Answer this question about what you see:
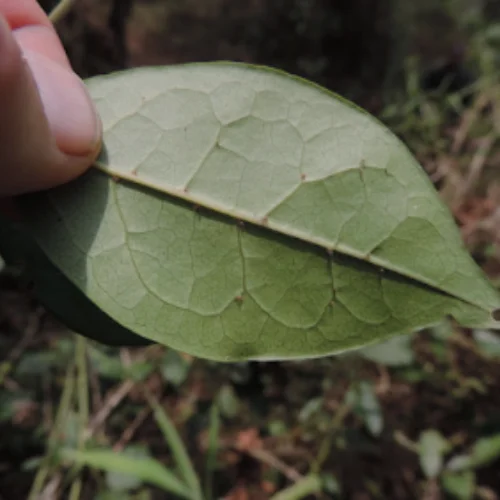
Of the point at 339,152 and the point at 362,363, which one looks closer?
the point at 339,152

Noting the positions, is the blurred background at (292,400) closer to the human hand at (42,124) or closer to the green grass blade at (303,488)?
the green grass blade at (303,488)

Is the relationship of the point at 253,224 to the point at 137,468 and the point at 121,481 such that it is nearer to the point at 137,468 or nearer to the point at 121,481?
the point at 137,468

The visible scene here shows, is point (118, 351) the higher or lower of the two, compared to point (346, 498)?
higher

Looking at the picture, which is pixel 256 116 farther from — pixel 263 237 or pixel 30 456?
pixel 30 456

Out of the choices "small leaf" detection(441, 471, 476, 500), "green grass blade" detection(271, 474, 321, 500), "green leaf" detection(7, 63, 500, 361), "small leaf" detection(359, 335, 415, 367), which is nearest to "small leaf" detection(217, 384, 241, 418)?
"green grass blade" detection(271, 474, 321, 500)

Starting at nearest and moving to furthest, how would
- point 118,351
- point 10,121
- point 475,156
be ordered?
point 10,121
point 118,351
point 475,156

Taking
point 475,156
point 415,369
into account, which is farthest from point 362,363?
point 475,156
